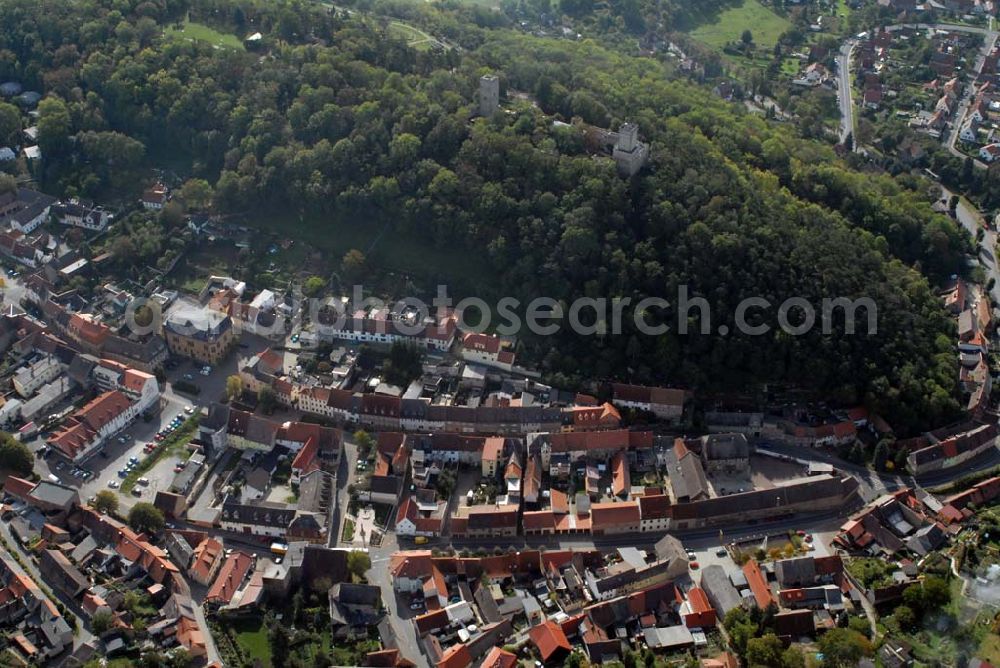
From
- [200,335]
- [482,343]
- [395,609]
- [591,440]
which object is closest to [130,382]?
[200,335]

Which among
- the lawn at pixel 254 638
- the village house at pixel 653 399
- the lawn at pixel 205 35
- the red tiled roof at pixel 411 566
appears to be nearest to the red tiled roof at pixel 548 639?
the red tiled roof at pixel 411 566

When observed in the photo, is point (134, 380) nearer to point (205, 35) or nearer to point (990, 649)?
point (205, 35)

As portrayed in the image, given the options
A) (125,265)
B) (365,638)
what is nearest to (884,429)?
(365,638)

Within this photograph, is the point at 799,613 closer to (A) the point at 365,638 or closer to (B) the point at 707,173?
(A) the point at 365,638

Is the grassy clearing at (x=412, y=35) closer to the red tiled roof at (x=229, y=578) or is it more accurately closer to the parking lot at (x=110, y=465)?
the parking lot at (x=110, y=465)

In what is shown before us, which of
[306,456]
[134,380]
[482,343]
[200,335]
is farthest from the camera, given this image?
[200,335]
